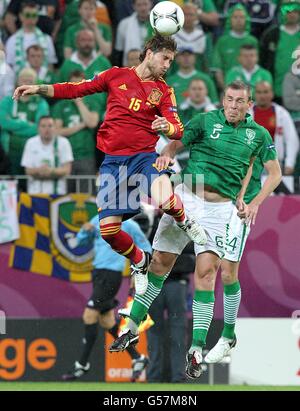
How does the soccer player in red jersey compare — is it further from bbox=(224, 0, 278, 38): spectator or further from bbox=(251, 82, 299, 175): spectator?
bbox=(224, 0, 278, 38): spectator

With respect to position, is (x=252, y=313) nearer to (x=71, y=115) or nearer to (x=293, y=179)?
(x=293, y=179)

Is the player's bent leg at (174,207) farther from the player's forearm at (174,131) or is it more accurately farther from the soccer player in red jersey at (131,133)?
Result: the player's forearm at (174,131)

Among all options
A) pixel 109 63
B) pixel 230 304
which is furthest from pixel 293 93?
pixel 230 304

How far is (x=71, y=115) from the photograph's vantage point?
17.4 m

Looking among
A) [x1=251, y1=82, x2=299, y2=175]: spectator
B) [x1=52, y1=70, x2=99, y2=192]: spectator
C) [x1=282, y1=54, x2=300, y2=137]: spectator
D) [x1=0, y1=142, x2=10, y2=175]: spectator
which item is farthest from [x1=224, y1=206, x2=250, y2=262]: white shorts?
[x1=0, y1=142, x2=10, y2=175]: spectator

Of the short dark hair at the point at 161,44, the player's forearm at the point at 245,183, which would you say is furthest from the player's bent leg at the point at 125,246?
the short dark hair at the point at 161,44

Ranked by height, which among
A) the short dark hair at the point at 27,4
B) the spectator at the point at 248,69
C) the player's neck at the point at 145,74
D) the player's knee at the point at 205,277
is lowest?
the player's knee at the point at 205,277

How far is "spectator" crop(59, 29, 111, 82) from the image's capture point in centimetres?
1778

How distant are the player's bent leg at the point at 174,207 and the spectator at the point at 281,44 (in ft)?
19.7

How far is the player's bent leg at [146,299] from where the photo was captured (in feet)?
41.0

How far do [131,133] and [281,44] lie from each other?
6.61 metres

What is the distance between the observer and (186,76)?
58.2ft
